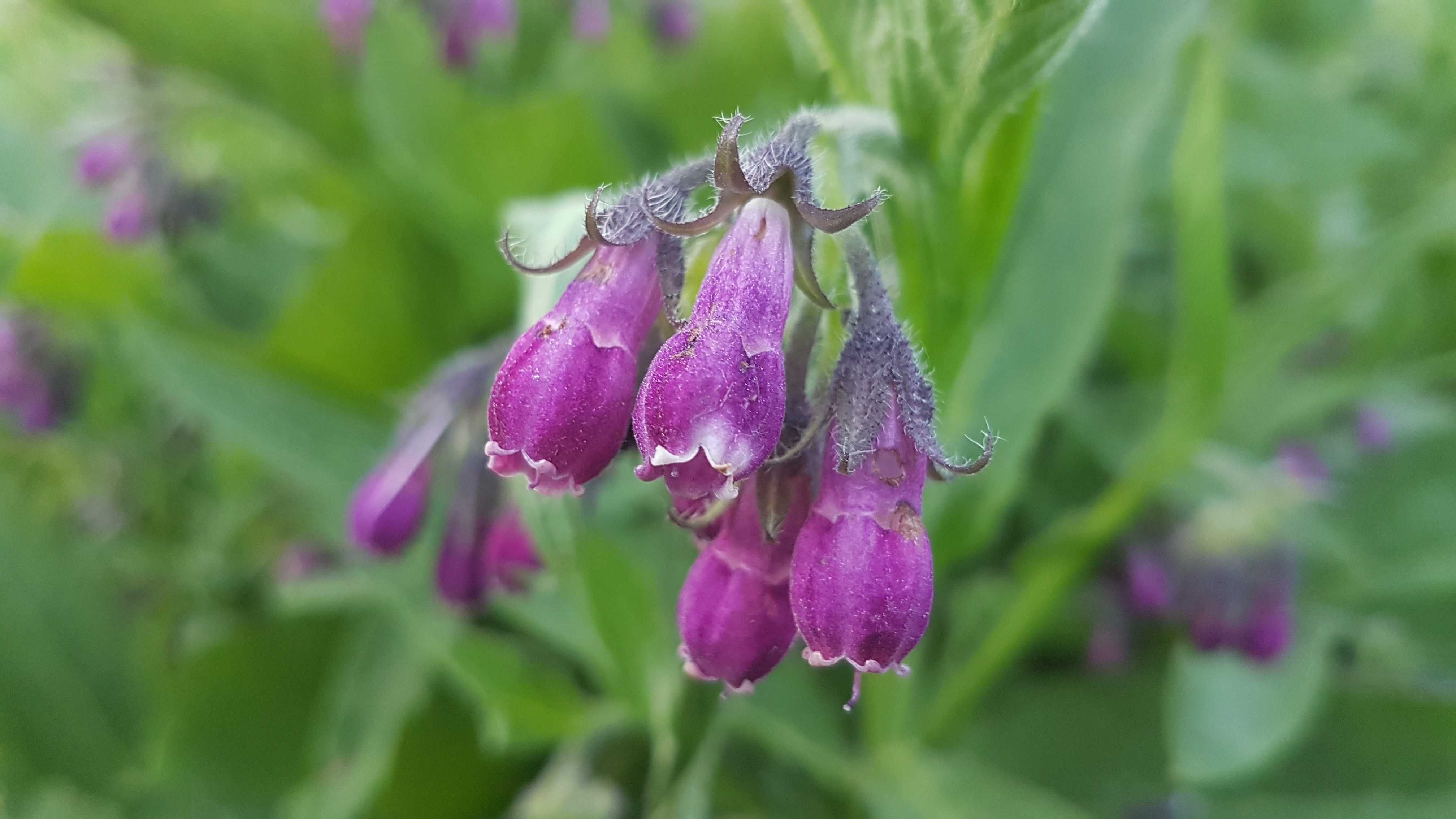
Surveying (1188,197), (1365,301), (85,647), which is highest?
(1365,301)

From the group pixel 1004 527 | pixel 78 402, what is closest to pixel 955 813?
pixel 1004 527

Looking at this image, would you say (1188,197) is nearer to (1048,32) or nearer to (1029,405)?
(1029,405)

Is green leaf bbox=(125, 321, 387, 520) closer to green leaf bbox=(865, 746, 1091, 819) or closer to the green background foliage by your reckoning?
the green background foliage

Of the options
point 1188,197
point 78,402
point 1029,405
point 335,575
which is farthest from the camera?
point 78,402

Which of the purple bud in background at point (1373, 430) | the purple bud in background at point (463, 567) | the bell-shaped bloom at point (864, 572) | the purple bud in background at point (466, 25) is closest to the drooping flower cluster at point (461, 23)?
the purple bud in background at point (466, 25)

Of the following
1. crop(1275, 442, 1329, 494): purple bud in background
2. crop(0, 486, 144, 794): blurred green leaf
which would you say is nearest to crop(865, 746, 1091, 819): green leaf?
crop(1275, 442, 1329, 494): purple bud in background

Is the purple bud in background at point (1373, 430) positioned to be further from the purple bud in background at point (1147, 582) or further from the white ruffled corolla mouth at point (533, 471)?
the white ruffled corolla mouth at point (533, 471)
